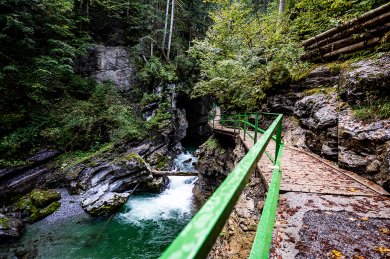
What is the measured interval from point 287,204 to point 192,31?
2663 cm

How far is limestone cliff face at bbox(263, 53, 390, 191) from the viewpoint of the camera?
402cm

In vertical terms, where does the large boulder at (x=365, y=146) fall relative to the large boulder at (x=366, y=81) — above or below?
below

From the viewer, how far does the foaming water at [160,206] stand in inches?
444

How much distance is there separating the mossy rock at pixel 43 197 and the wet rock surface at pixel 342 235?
39.1 feet

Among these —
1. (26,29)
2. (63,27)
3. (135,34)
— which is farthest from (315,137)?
(135,34)

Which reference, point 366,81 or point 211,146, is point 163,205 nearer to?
point 211,146

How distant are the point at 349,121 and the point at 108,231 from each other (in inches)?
402

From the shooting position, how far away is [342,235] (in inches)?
93.5

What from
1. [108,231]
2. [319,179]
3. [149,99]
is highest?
[149,99]

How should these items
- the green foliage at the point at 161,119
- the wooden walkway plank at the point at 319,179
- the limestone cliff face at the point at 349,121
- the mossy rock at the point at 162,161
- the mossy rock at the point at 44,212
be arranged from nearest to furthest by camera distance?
the wooden walkway plank at the point at 319,179, the limestone cliff face at the point at 349,121, the mossy rock at the point at 44,212, the mossy rock at the point at 162,161, the green foliage at the point at 161,119

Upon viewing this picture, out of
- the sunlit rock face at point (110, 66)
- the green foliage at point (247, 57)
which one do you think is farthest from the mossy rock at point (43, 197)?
the sunlit rock face at point (110, 66)

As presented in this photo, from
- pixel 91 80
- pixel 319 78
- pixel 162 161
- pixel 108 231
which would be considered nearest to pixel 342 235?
pixel 319 78

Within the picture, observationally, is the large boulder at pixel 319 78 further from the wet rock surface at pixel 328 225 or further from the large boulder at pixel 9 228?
the large boulder at pixel 9 228

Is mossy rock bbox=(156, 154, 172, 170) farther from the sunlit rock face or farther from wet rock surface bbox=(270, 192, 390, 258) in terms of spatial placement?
wet rock surface bbox=(270, 192, 390, 258)
